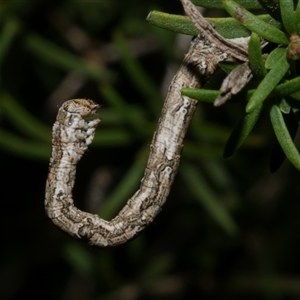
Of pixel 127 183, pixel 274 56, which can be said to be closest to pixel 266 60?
pixel 274 56

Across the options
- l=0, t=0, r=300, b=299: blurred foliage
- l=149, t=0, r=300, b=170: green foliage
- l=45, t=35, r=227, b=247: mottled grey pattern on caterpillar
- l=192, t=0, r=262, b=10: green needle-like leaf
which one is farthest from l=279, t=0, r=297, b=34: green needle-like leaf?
l=0, t=0, r=300, b=299: blurred foliage

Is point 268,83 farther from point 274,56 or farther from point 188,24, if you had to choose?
point 188,24

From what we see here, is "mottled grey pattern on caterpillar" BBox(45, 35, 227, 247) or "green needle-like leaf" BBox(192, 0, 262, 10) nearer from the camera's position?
"green needle-like leaf" BBox(192, 0, 262, 10)

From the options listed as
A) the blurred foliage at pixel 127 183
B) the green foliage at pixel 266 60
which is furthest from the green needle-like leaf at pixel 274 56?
the blurred foliage at pixel 127 183

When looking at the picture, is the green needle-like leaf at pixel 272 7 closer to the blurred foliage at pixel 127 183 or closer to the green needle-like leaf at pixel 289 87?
the green needle-like leaf at pixel 289 87

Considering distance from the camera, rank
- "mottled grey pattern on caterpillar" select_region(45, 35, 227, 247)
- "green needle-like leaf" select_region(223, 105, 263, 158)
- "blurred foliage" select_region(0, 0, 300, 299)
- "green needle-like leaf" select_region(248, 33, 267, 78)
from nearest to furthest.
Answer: "green needle-like leaf" select_region(248, 33, 267, 78), "green needle-like leaf" select_region(223, 105, 263, 158), "mottled grey pattern on caterpillar" select_region(45, 35, 227, 247), "blurred foliage" select_region(0, 0, 300, 299)

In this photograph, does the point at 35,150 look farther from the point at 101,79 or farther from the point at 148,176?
the point at 148,176

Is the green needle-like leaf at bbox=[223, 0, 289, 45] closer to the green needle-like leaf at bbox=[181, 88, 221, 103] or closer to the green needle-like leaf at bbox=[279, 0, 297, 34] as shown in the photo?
the green needle-like leaf at bbox=[279, 0, 297, 34]
